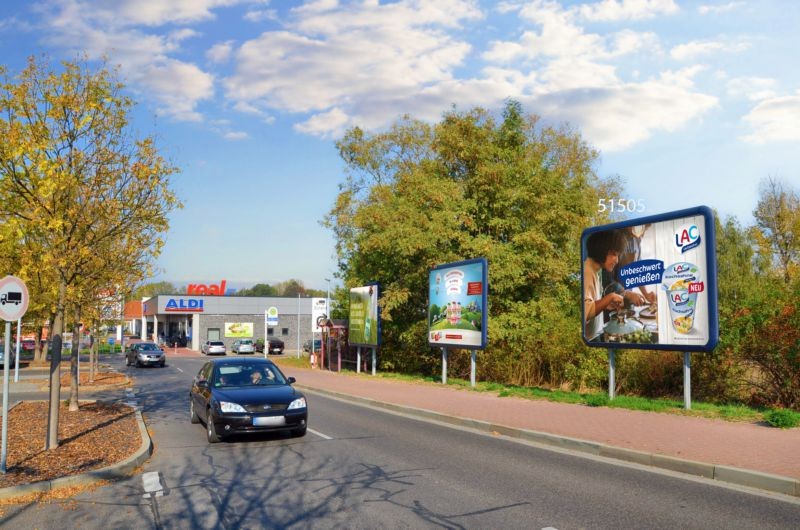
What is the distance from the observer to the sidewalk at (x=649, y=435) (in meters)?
8.51

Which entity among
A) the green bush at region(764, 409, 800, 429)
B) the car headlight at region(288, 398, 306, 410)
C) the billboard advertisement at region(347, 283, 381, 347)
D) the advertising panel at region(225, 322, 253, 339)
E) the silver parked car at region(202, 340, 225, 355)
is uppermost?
the billboard advertisement at region(347, 283, 381, 347)

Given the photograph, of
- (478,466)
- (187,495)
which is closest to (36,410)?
(187,495)

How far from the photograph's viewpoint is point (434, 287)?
2427 centimetres

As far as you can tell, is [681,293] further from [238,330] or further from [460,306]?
[238,330]

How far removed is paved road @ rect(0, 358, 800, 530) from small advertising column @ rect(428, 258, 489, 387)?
391 inches

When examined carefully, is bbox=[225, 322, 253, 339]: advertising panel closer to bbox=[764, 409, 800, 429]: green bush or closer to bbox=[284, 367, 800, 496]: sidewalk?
bbox=[284, 367, 800, 496]: sidewalk

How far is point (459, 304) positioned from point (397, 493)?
15.0 metres

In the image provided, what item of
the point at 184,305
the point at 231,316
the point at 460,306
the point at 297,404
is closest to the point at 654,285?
the point at 297,404

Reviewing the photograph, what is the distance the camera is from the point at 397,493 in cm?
783

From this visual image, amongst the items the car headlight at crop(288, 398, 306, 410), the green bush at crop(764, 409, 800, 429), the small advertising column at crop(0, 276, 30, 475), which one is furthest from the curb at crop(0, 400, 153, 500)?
the green bush at crop(764, 409, 800, 429)

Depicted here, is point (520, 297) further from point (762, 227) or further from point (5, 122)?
point (762, 227)

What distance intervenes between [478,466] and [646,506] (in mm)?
2731

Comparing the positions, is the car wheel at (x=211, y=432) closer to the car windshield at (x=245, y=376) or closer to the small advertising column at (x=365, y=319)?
the car windshield at (x=245, y=376)

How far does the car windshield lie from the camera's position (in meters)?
12.9
